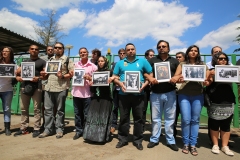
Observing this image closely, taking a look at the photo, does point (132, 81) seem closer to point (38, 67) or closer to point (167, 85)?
point (167, 85)

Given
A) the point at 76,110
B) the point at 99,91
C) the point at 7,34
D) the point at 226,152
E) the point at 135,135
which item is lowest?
the point at 226,152

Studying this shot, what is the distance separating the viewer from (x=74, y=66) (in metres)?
4.14

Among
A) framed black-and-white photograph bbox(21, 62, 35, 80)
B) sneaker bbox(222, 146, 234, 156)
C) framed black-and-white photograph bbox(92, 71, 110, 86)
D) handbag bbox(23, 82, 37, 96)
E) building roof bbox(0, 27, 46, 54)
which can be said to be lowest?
sneaker bbox(222, 146, 234, 156)

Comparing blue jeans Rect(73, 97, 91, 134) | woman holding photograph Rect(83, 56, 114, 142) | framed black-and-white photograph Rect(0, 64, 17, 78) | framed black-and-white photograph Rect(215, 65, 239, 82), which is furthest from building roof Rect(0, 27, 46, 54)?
framed black-and-white photograph Rect(215, 65, 239, 82)

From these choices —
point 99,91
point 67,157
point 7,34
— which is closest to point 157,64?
point 99,91

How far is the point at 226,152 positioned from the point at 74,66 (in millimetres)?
3605

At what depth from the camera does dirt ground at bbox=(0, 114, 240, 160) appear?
2.99 m

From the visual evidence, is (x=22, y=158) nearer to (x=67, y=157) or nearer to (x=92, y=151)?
(x=67, y=157)

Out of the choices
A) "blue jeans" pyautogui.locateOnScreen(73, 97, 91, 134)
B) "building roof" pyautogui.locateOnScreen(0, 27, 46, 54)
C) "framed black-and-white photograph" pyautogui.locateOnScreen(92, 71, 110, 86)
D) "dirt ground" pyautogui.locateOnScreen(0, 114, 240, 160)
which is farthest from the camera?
"building roof" pyautogui.locateOnScreen(0, 27, 46, 54)

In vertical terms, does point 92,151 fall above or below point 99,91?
below

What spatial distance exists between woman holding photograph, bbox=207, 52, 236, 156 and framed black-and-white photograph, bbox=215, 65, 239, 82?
101mm

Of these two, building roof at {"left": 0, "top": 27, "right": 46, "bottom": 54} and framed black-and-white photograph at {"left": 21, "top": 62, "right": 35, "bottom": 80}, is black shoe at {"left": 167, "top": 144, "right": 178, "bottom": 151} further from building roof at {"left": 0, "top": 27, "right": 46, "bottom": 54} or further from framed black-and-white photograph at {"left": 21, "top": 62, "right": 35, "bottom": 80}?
building roof at {"left": 0, "top": 27, "right": 46, "bottom": 54}

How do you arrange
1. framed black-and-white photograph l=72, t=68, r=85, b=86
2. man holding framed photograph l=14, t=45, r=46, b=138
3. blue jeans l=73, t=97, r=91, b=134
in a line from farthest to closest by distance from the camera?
man holding framed photograph l=14, t=45, r=46, b=138 < blue jeans l=73, t=97, r=91, b=134 < framed black-and-white photograph l=72, t=68, r=85, b=86

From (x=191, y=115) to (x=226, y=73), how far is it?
39.3 inches
